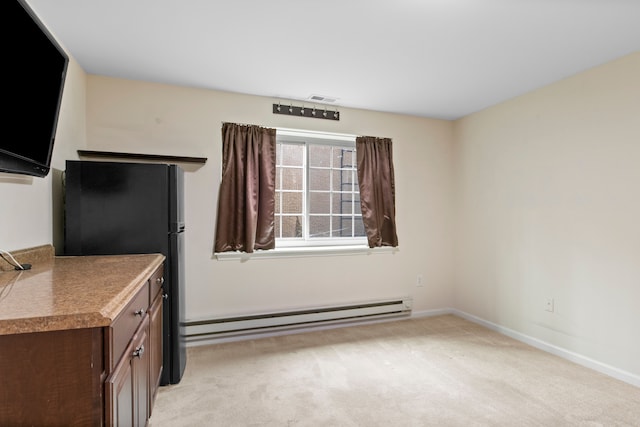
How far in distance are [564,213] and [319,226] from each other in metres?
2.24

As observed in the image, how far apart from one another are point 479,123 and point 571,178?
119 cm

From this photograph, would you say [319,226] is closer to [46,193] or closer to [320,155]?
[320,155]

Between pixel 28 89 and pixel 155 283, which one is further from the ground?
pixel 28 89

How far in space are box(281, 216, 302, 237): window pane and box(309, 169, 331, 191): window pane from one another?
1.25 feet

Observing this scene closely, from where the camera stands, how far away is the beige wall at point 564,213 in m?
2.34

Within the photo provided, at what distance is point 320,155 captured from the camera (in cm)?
351

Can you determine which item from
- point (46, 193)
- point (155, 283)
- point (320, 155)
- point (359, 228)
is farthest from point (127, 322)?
point (359, 228)

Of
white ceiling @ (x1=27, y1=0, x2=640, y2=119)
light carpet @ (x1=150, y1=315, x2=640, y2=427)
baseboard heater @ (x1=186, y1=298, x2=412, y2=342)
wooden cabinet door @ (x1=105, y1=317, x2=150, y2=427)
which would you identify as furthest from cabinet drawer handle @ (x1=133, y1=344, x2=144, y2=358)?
white ceiling @ (x1=27, y1=0, x2=640, y2=119)

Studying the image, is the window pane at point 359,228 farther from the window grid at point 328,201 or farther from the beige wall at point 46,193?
the beige wall at point 46,193

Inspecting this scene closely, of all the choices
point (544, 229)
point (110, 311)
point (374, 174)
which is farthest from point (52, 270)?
point (544, 229)

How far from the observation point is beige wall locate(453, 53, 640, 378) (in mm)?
2336

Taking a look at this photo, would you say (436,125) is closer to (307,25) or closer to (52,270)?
(307,25)

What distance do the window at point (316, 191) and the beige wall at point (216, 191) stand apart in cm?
18

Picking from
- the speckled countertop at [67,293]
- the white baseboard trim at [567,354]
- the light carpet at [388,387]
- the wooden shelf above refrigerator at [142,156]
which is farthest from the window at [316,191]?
the speckled countertop at [67,293]
